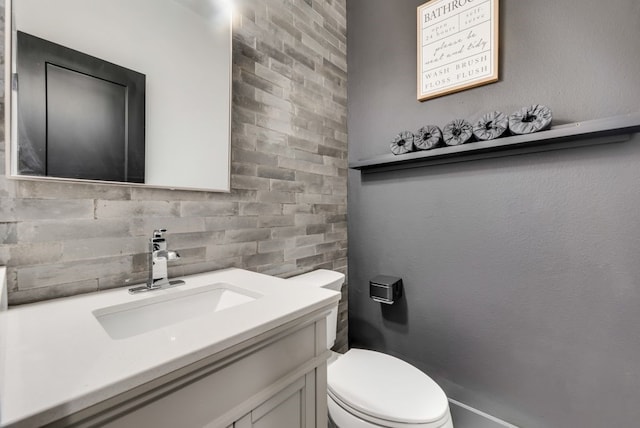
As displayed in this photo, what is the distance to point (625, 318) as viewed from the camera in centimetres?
102

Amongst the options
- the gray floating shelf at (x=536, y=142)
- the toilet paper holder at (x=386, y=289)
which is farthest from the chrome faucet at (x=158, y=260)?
→ the gray floating shelf at (x=536, y=142)

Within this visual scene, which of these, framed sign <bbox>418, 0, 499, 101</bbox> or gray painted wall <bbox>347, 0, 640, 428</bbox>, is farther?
framed sign <bbox>418, 0, 499, 101</bbox>

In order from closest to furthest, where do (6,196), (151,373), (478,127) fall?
(151,373) < (6,196) < (478,127)

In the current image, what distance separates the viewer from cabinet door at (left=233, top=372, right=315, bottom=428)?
63 cm

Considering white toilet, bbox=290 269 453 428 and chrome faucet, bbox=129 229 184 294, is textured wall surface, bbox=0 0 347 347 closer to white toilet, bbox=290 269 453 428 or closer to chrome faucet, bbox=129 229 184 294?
chrome faucet, bbox=129 229 184 294

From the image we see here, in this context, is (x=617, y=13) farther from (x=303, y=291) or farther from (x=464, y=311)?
(x=303, y=291)

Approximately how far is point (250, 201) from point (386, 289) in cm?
86

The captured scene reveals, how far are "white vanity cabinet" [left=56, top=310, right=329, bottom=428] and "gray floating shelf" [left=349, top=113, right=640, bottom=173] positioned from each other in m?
0.99

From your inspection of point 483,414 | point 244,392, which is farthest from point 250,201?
point 483,414

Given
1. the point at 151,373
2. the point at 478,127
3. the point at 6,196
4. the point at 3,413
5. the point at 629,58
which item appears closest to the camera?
the point at 3,413

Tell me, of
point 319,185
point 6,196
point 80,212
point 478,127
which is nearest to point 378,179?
point 319,185

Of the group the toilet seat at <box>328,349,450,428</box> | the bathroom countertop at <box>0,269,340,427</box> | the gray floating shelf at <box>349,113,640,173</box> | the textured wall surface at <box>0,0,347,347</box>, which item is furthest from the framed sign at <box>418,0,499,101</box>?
the toilet seat at <box>328,349,450,428</box>

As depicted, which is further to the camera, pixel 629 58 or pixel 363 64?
pixel 363 64

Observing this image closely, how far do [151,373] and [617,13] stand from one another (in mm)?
1808
